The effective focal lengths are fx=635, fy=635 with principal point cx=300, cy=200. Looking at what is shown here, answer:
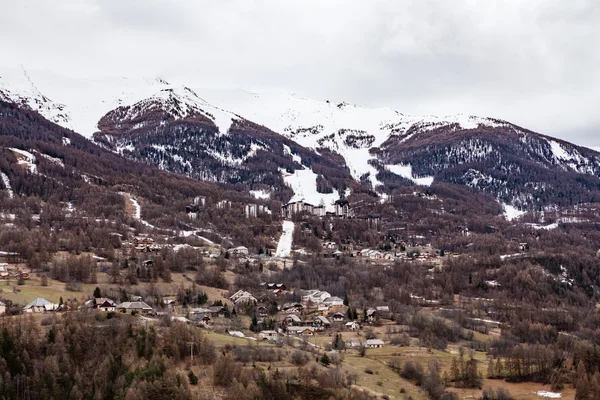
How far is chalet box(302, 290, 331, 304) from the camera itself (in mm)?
93625

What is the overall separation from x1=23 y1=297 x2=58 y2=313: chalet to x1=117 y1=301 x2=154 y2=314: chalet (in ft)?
23.0

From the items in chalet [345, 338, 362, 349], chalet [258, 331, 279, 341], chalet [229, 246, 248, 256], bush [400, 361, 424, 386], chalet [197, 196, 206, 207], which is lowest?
bush [400, 361, 424, 386]

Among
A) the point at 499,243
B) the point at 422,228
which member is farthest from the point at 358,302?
the point at 422,228

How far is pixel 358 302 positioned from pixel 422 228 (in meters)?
92.8

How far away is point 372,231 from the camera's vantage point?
17100cm

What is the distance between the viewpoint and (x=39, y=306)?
6656 centimetres

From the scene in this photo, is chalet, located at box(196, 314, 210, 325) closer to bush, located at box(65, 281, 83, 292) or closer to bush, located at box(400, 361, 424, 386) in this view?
bush, located at box(65, 281, 83, 292)

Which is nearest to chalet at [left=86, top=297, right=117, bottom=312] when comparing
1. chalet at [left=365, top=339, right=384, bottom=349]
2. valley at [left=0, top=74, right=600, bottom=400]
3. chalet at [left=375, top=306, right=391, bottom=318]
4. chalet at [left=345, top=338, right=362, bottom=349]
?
valley at [left=0, top=74, right=600, bottom=400]

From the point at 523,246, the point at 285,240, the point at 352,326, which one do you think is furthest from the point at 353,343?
the point at 523,246

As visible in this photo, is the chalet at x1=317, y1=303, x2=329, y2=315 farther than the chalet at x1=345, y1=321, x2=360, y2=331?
Yes

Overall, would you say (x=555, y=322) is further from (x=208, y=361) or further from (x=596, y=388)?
(x=208, y=361)

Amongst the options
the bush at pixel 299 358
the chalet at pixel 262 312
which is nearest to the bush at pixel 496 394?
the bush at pixel 299 358

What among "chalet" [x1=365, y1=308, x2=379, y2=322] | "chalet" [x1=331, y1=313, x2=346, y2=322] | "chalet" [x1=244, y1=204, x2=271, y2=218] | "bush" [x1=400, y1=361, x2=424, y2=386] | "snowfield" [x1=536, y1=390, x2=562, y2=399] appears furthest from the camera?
"chalet" [x1=244, y1=204, x2=271, y2=218]

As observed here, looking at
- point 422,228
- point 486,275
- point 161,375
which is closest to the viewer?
point 161,375
